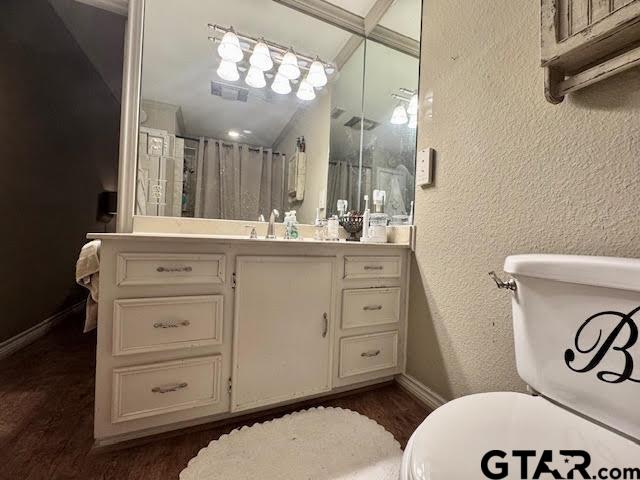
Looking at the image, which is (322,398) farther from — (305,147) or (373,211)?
(305,147)

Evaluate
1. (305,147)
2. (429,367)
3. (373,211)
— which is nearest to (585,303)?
(429,367)

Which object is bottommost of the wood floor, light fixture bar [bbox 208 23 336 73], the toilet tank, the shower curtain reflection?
the wood floor

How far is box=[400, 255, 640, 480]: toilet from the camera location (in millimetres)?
468

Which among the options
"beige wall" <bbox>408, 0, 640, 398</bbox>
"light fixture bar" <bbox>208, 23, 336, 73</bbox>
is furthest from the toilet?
"light fixture bar" <bbox>208, 23, 336, 73</bbox>

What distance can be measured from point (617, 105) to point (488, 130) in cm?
36

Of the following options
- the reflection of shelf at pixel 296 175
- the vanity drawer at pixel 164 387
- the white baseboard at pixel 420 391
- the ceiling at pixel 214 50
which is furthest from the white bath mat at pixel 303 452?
the ceiling at pixel 214 50

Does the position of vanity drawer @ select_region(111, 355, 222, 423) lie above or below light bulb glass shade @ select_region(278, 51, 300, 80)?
below

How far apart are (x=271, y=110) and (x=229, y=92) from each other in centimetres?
26

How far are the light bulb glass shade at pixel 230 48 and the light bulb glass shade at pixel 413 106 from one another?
1043mm

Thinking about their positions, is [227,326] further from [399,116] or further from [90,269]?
[399,116]

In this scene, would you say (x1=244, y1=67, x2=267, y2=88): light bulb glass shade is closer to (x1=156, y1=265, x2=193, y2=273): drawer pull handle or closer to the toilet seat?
(x1=156, y1=265, x2=193, y2=273): drawer pull handle

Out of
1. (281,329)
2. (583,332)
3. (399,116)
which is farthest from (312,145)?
(583,332)

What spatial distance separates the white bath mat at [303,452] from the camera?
902 mm

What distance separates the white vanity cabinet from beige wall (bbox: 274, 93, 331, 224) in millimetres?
652
